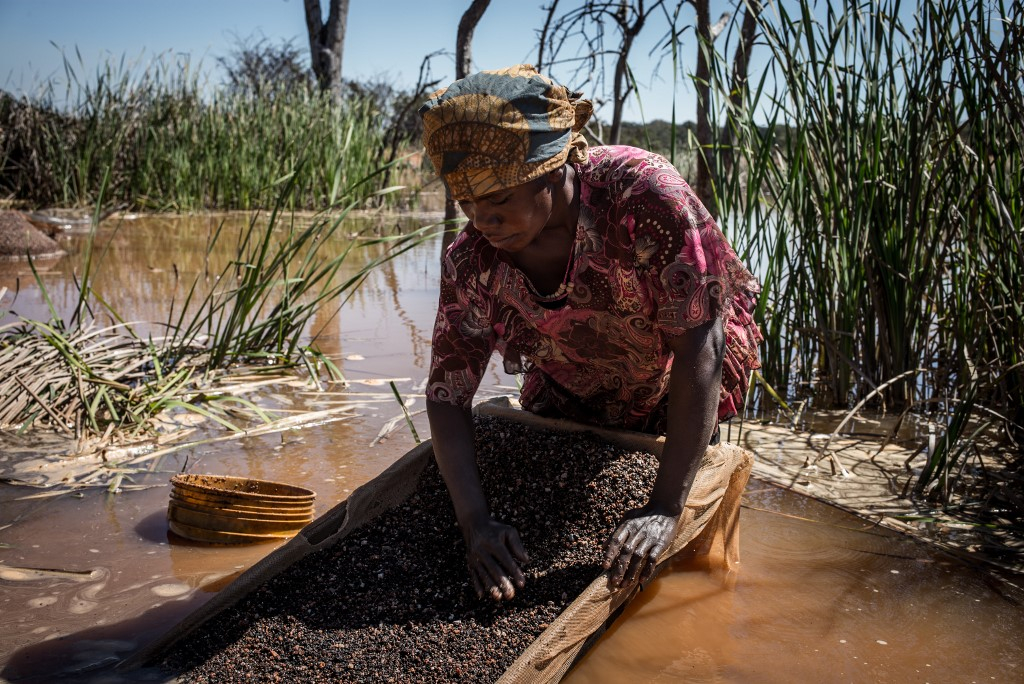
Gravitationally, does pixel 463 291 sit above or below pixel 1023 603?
above

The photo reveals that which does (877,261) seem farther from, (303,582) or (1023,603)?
(303,582)

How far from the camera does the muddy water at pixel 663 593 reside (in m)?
1.71

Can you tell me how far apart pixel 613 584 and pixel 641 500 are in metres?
0.31

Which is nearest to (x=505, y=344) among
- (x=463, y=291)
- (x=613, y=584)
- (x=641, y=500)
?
(x=463, y=291)

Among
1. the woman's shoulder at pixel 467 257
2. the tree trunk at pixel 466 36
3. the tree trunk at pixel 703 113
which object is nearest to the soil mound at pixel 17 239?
the tree trunk at pixel 466 36

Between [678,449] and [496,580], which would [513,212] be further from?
[496,580]

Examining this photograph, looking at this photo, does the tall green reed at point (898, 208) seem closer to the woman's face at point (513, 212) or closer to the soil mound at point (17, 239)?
the woman's face at point (513, 212)

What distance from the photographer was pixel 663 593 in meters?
2.00

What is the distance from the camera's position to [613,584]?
1592mm

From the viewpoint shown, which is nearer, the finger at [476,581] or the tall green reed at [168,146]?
the finger at [476,581]

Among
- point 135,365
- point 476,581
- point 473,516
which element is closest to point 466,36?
point 135,365

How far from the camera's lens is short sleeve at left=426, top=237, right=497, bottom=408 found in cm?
177

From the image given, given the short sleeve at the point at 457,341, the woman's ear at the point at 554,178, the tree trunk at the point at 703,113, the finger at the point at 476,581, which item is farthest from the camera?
the tree trunk at the point at 703,113

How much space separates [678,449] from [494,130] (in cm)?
67
